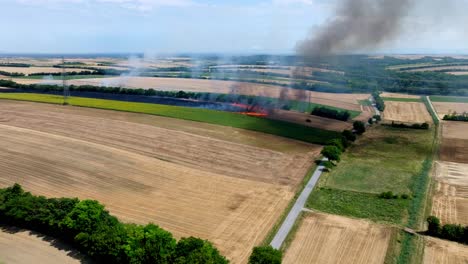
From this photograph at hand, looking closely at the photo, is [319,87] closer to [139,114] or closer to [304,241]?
[139,114]

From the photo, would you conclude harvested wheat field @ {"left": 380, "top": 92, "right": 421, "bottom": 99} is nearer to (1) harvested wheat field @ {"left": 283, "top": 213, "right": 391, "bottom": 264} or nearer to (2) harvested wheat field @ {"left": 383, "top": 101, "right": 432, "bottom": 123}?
(2) harvested wheat field @ {"left": 383, "top": 101, "right": 432, "bottom": 123}

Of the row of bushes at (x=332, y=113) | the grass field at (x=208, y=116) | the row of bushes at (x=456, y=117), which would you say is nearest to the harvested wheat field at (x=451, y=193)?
the grass field at (x=208, y=116)

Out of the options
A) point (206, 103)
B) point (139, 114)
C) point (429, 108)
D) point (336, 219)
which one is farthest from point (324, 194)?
point (429, 108)

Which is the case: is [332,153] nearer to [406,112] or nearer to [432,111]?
[406,112]

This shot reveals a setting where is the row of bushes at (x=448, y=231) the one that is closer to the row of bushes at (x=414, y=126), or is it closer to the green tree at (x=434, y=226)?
the green tree at (x=434, y=226)

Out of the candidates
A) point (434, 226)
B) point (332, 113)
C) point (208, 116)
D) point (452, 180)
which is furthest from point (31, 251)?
point (332, 113)

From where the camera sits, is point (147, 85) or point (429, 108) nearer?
point (429, 108)

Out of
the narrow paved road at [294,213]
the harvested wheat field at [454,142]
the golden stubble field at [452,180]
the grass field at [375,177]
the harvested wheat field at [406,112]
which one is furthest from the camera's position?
the harvested wheat field at [406,112]

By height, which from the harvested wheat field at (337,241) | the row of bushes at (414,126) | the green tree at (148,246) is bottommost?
the harvested wheat field at (337,241)
